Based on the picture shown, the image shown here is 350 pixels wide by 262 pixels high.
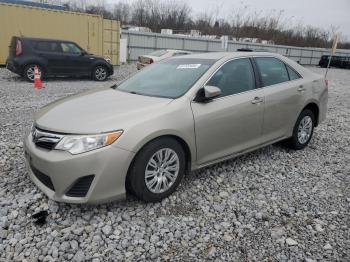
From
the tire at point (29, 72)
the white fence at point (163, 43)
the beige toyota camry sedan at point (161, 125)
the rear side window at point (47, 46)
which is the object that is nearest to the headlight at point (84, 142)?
the beige toyota camry sedan at point (161, 125)

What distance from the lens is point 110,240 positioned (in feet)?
9.26

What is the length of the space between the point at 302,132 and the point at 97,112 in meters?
3.45

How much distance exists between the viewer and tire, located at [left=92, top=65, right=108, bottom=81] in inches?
515

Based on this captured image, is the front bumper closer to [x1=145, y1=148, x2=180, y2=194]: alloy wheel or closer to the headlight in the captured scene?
the headlight

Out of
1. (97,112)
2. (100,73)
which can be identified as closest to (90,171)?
(97,112)

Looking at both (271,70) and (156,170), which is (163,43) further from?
(156,170)

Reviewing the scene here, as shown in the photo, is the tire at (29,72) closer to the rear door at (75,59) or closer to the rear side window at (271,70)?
the rear door at (75,59)

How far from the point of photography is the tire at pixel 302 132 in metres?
4.98

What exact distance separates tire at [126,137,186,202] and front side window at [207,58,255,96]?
978 mm

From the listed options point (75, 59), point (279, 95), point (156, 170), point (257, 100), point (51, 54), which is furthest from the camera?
point (75, 59)

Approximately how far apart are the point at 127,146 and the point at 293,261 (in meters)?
1.76

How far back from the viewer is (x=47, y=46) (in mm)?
11961

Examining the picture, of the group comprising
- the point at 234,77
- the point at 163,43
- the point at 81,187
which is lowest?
the point at 81,187

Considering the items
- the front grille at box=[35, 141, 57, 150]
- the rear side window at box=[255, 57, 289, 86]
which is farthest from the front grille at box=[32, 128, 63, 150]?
the rear side window at box=[255, 57, 289, 86]
